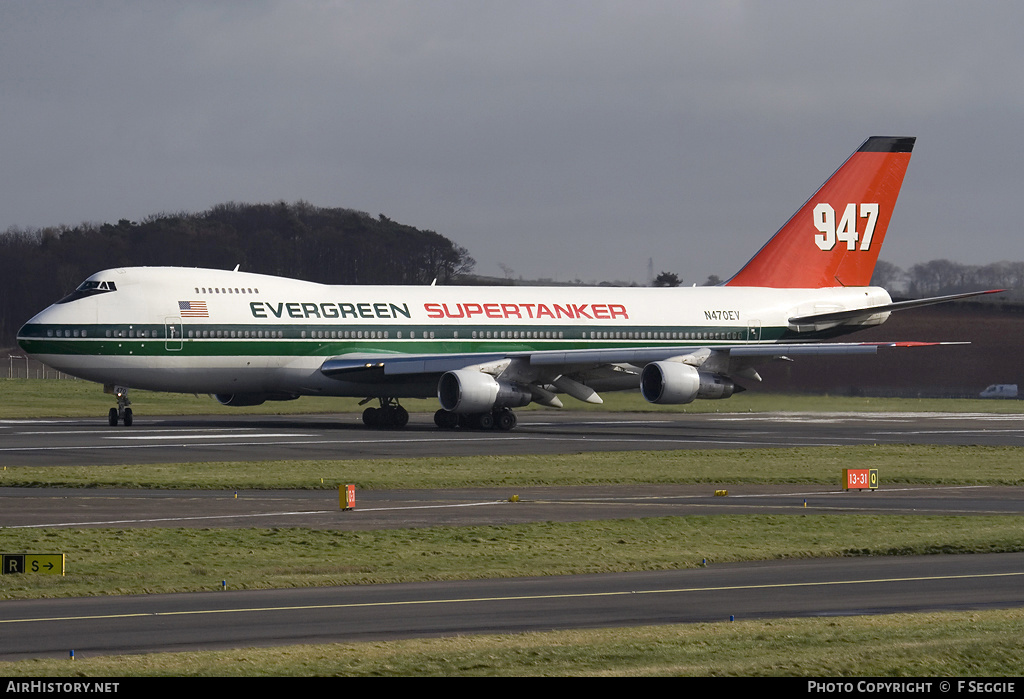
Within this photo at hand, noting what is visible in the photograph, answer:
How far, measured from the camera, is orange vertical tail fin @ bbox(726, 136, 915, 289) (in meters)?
58.7

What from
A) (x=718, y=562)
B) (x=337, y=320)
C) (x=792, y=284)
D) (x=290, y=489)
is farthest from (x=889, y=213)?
(x=718, y=562)

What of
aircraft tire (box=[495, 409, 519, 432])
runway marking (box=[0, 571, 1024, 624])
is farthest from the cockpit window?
runway marking (box=[0, 571, 1024, 624])

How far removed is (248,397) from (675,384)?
15892 millimetres

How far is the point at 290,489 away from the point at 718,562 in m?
12.0

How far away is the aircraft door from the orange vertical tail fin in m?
24.6

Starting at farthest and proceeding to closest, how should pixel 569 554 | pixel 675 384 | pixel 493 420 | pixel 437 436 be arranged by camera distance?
1. pixel 493 420
2. pixel 675 384
3. pixel 437 436
4. pixel 569 554

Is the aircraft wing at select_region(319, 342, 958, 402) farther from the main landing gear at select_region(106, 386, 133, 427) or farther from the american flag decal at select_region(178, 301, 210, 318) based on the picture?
the main landing gear at select_region(106, 386, 133, 427)

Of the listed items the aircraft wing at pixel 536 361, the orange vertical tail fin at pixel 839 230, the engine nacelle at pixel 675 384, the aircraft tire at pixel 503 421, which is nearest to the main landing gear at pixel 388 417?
the aircraft wing at pixel 536 361

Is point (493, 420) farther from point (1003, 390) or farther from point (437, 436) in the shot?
point (1003, 390)

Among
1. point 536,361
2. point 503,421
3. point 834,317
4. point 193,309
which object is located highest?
point 193,309

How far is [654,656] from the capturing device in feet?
40.7

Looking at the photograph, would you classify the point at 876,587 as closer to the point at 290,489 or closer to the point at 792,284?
the point at 290,489

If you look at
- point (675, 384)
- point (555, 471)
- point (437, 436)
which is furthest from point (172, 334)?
point (555, 471)

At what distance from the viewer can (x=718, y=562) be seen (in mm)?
19625
